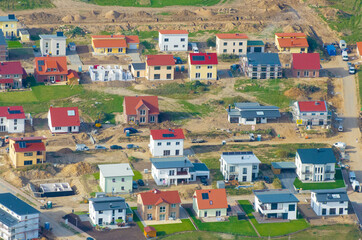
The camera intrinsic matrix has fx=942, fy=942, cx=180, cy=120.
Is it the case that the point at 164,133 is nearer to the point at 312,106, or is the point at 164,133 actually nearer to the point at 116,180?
the point at 116,180

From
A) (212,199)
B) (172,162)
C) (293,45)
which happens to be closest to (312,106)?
(172,162)

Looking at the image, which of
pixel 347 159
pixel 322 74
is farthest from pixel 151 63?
Result: pixel 347 159

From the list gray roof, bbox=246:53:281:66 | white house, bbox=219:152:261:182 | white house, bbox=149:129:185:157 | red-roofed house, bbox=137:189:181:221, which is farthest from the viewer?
gray roof, bbox=246:53:281:66

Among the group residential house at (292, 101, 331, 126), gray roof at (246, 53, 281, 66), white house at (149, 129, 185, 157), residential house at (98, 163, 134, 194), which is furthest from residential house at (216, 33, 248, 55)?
residential house at (98, 163, 134, 194)

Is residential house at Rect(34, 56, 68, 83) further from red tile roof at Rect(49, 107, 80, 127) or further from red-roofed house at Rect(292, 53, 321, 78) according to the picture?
red-roofed house at Rect(292, 53, 321, 78)

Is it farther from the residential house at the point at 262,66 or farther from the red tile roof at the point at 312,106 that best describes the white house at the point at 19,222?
the residential house at the point at 262,66

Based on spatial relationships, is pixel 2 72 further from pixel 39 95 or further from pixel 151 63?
pixel 151 63
